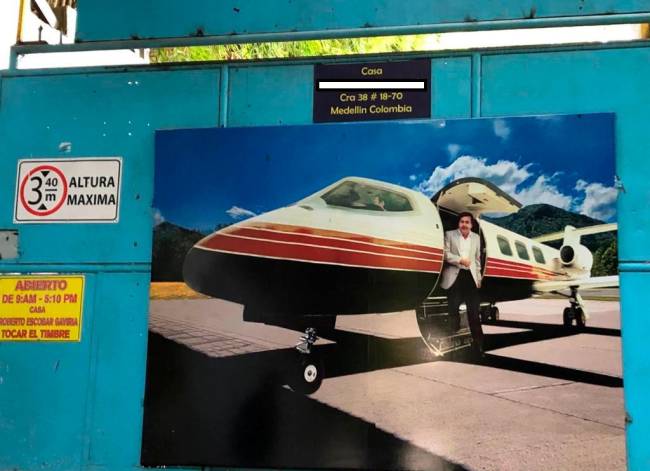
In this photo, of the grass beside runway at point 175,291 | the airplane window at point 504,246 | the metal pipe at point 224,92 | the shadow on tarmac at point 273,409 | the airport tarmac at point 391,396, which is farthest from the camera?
the metal pipe at point 224,92

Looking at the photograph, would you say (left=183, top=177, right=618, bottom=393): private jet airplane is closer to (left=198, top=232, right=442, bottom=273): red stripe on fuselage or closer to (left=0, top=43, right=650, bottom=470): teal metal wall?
(left=198, top=232, right=442, bottom=273): red stripe on fuselage

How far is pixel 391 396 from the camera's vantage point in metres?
2.98

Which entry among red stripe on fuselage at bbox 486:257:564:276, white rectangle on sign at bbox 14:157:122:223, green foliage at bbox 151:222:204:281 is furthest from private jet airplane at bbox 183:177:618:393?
white rectangle on sign at bbox 14:157:122:223

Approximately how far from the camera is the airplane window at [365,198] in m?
3.11

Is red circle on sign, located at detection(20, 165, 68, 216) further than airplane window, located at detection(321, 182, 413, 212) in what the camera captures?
Yes

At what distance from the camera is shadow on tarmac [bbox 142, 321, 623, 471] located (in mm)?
2971

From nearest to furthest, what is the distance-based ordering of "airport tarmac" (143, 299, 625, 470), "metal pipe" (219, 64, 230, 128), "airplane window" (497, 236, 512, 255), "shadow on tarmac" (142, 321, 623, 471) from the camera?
1. "airport tarmac" (143, 299, 625, 470)
2. "shadow on tarmac" (142, 321, 623, 471)
3. "airplane window" (497, 236, 512, 255)
4. "metal pipe" (219, 64, 230, 128)

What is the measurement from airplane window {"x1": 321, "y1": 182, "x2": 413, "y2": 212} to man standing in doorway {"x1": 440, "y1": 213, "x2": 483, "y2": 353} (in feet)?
0.97

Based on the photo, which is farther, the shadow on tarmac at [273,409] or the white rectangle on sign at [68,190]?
the white rectangle on sign at [68,190]

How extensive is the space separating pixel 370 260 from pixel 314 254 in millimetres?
305

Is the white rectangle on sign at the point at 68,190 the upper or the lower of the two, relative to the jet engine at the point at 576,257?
upper

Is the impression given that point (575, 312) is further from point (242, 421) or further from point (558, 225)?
point (242, 421)

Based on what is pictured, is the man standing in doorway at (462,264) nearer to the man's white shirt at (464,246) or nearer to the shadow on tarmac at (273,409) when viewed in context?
the man's white shirt at (464,246)

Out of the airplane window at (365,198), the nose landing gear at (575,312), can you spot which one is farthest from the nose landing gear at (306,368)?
the nose landing gear at (575,312)
